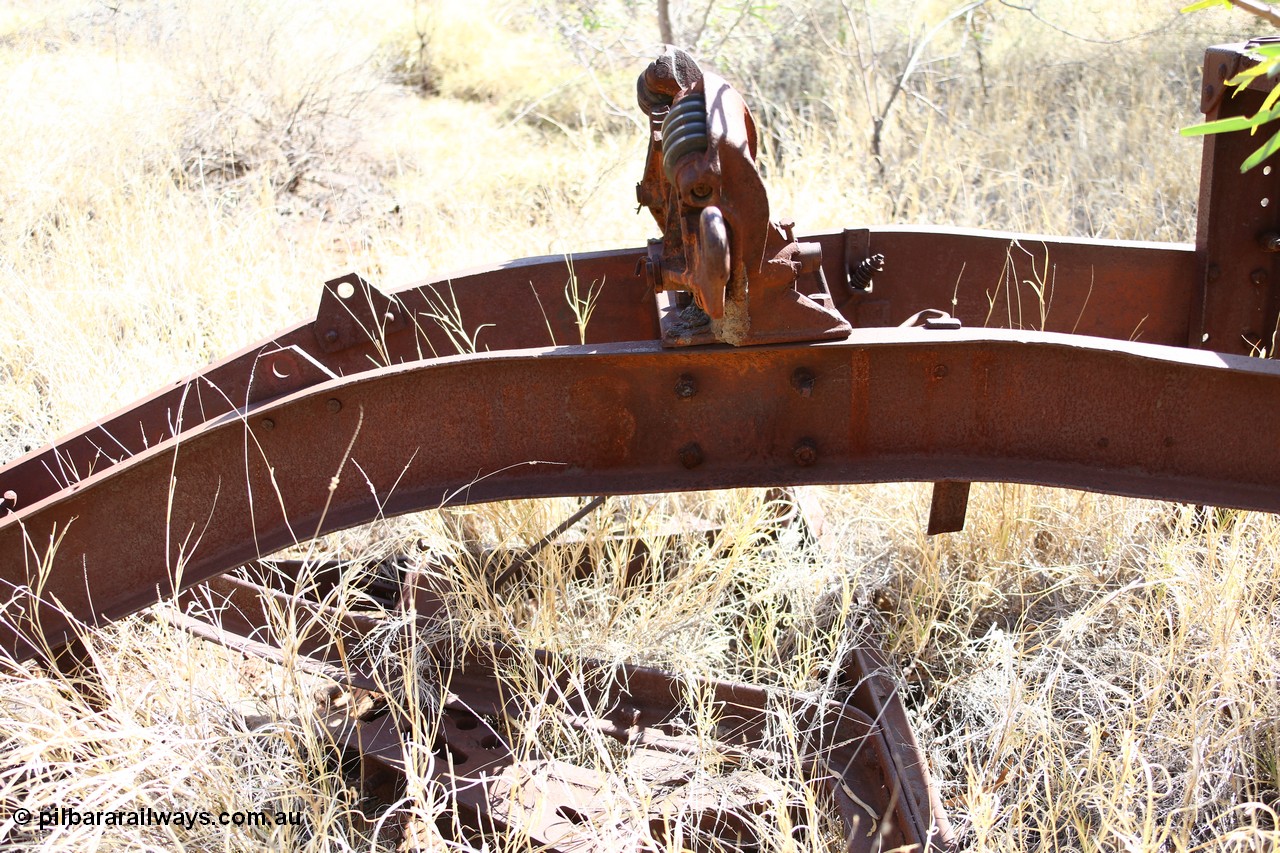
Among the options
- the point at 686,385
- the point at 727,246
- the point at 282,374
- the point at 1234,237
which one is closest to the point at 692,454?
the point at 686,385

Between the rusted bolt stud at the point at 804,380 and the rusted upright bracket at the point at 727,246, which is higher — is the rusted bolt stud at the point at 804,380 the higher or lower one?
the lower one

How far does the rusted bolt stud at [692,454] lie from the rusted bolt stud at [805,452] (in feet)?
0.65

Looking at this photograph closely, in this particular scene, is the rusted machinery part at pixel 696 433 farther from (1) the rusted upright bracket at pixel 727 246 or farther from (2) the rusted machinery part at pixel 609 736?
(2) the rusted machinery part at pixel 609 736

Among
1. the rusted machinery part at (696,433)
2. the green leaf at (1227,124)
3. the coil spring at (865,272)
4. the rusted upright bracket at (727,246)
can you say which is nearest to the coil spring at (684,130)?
the rusted upright bracket at (727,246)

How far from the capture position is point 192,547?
232 cm

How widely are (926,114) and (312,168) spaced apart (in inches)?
170

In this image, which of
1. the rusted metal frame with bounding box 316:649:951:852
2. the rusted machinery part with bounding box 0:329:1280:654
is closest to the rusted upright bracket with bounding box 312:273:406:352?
the rusted machinery part with bounding box 0:329:1280:654

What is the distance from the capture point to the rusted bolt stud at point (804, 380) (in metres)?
2.11

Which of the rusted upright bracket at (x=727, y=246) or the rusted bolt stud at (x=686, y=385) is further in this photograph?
the rusted bolt stud at (x=686, y=385)

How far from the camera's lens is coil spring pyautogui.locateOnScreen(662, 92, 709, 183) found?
6.42ft

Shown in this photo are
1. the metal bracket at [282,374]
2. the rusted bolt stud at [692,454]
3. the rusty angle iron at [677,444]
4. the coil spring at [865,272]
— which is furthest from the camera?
the coil spring at [865,272]

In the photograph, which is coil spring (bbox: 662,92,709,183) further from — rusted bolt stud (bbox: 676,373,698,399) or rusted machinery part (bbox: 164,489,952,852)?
rusted machinery part (bbox: 164,489,952,852)

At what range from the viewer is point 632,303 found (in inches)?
118

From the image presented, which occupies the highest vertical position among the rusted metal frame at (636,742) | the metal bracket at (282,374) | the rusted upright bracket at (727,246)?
the rusted upright bracket at (727,246)
